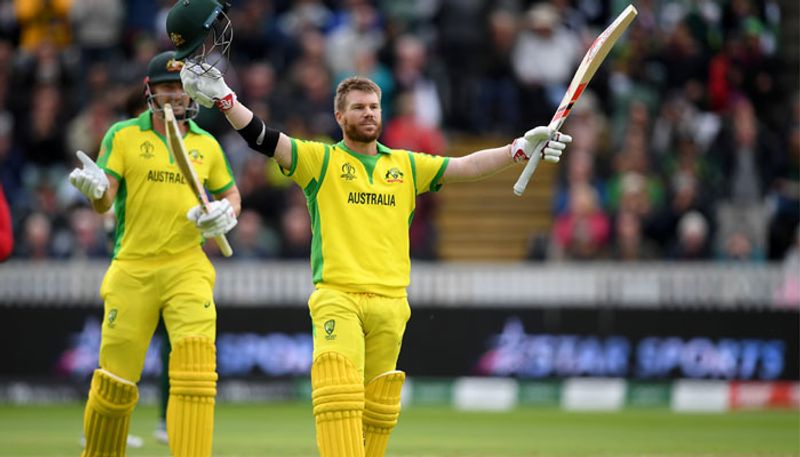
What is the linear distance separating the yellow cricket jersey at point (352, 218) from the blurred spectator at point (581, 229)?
831cm

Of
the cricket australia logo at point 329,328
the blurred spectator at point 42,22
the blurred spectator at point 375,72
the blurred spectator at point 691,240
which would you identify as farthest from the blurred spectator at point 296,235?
the cricket australia logo at point 329,328

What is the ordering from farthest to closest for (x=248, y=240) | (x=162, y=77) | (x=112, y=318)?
(x=248, y=240) → (x=162, y=77) → (x=112, y=318)

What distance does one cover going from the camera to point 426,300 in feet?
50.8

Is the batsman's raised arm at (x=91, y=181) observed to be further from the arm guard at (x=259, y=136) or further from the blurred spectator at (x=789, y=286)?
the blurred spectator at (x=789, y=286)

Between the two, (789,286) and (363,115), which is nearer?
(363,115)

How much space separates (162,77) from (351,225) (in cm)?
163

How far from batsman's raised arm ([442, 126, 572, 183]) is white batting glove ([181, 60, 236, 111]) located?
1253 mm

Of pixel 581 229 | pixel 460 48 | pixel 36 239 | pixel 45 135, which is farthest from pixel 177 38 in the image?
pixel 460 48

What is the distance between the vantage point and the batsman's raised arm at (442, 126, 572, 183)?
7762mm

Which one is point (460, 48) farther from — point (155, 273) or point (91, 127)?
point (155, 273)

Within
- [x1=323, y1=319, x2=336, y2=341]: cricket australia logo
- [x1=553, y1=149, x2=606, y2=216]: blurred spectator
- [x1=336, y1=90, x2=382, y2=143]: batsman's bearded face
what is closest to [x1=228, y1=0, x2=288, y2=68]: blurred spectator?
[x1=553, y1=149, x2=606, y2=216]: blurred spectator

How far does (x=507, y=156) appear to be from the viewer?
7949 millimetres

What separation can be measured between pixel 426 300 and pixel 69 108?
16.4 feet

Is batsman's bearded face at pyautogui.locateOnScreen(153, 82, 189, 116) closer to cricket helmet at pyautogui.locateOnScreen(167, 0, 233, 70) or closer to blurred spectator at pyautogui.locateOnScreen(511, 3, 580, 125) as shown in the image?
cricket helmet at pyautogui.locateOnScreen(167, 0, 233, 70)
